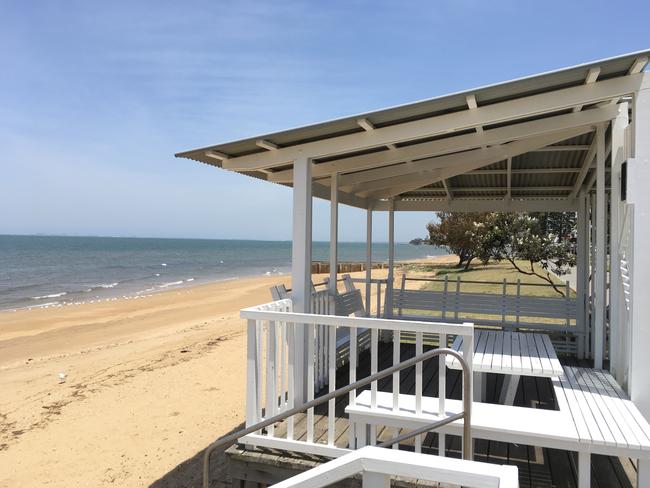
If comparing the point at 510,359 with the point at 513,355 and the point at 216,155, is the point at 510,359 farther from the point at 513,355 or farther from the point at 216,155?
the point at 216,155

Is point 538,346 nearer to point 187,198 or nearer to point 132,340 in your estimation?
point 132,340

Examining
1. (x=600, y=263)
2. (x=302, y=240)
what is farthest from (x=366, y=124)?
(x=600, y=263)

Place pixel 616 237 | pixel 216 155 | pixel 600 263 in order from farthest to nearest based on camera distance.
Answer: pixel 600 263, pixel 216 155, pixel 616 237

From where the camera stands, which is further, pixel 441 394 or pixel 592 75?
pixel 592 75

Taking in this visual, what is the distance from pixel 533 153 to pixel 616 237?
2592mm

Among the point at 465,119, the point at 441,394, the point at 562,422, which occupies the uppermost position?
the point at 465,119

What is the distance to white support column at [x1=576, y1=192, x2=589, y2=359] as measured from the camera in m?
7.36

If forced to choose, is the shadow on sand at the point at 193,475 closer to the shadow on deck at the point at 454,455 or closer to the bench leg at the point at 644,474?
the shadow on deck at the point at 454,455

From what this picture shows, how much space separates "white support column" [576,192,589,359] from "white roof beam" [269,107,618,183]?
3236 mm

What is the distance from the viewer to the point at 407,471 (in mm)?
1260

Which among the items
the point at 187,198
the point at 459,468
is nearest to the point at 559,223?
the point at 459,468

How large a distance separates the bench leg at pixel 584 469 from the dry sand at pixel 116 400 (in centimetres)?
368

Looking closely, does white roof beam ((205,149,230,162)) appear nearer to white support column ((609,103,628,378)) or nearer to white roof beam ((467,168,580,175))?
white support column ((609,103,628,378))

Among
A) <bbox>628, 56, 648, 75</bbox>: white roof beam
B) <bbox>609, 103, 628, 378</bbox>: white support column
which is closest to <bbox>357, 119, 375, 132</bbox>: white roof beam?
<bbox>628, 56, 648, 75</bbox>: white roof beam
